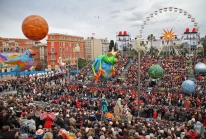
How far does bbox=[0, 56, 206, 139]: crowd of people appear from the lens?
301 inches

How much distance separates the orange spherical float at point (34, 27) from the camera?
1245cm

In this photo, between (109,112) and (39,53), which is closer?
(109,112)

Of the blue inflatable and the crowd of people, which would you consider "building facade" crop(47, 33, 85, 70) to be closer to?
the crowd of people

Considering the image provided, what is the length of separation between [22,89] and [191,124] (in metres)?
17.3

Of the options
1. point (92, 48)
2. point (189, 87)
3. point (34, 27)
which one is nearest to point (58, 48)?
point (92, 48)

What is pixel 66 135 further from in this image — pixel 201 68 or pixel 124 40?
pixel 124 40

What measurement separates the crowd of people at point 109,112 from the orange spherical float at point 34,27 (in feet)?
14.6

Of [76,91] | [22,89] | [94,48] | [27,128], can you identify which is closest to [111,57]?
[76,91]

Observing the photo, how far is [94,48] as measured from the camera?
284 ft

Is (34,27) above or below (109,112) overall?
above

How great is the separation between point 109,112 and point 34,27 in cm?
723

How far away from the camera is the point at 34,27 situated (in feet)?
40.8

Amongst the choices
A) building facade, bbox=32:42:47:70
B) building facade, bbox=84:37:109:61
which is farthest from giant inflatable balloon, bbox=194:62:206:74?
building facade, bbox=84:37:109:61

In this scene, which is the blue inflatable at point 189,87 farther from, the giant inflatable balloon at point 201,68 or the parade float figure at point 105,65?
the parade float figure at point 105,65
